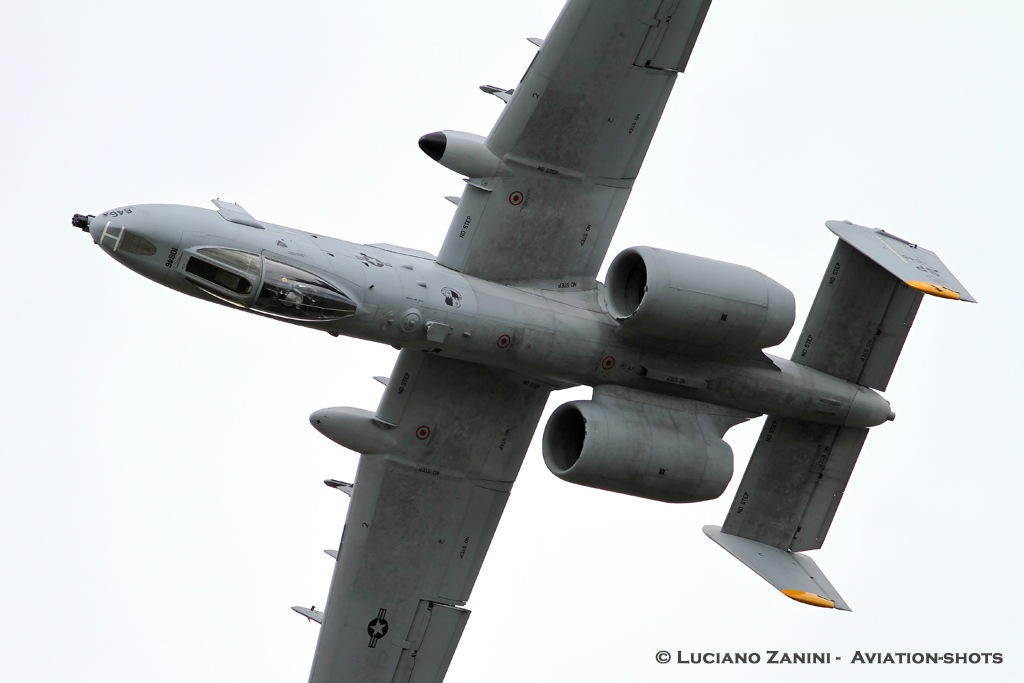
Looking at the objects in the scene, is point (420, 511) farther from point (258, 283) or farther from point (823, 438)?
point (823, 438)

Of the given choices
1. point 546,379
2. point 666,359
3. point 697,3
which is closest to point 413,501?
point 546,379

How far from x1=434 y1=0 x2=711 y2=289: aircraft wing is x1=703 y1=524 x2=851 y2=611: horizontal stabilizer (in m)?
4.18

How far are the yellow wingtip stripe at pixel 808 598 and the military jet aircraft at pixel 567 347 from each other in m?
0.09

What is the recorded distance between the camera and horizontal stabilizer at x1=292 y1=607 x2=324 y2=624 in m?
24.0

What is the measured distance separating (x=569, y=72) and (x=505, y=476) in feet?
19.0

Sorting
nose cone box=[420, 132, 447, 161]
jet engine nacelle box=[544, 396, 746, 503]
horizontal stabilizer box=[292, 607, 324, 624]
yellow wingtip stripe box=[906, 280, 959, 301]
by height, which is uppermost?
yellow wingtip stripe box=[906, 280, 959, 301]

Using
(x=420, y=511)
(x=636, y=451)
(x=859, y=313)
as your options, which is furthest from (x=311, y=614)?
(x=859, y=313)

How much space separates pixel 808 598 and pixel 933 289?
456 centimetres

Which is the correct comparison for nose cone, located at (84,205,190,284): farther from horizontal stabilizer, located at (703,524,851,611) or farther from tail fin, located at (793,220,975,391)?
tail fin, located at (793,220,975,391)

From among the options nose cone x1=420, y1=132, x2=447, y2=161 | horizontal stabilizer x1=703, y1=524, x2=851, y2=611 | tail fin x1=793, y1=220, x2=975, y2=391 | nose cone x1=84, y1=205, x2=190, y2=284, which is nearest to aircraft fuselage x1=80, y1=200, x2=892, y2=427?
nose cone x1=84, y1=205, x2=190, y2=284

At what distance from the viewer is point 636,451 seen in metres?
21.7

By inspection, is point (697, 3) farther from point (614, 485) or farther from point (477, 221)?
point (614, 485)

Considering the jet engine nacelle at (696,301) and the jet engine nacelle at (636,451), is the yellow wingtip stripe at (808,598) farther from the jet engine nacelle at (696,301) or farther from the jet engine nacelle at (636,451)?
the jet engine nacelle at (696,301)

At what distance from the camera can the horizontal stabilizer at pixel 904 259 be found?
70.5 feet
